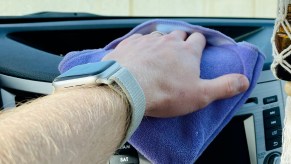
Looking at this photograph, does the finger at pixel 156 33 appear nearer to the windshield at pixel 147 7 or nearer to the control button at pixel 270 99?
the control button at pixel 270 99

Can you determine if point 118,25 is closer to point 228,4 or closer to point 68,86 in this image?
point 68,86

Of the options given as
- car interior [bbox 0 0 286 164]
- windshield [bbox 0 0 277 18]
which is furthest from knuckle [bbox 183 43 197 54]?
windshield [bbox 0 0 277 18]

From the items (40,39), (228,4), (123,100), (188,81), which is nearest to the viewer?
(123,100)

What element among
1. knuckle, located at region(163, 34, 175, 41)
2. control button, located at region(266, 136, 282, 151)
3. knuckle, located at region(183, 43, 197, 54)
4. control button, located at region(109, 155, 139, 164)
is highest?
knuckle, located at region(163, 34, 175, 41)

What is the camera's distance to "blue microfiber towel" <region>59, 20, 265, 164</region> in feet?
2.55

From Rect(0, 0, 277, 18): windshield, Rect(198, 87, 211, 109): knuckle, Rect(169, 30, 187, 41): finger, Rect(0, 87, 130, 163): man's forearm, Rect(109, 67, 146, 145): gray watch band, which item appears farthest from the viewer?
Rect(0, 0, 277, 18): windshield

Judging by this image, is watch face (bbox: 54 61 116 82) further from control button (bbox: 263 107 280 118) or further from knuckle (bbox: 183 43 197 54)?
control button (bbox: 263 107 280 118)

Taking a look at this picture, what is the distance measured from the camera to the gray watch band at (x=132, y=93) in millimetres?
651

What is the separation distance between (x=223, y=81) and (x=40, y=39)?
44 centimetres

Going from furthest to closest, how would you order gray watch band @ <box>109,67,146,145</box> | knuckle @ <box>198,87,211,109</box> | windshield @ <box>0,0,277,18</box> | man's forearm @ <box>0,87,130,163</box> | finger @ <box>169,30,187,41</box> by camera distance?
windshield @ <box>0,0,277,18</box> < finger @ <box>169,30,187,41</box> < knuckle @ <box>198,87,211,109</box> < gray watch band @ <box>109,67,146,145</box> < man's forearm @ <box>0,87,130,163</box>

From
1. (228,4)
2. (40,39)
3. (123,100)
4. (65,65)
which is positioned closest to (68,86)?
(123,100)

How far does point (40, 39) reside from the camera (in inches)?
43.2

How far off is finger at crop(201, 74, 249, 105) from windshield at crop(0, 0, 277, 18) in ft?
2.99

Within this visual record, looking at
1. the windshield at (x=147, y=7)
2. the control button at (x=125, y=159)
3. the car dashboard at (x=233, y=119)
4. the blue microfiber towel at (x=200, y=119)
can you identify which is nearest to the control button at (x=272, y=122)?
the car dashboard at (x=233, y=119)
